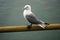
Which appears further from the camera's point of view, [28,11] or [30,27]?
[28,11]

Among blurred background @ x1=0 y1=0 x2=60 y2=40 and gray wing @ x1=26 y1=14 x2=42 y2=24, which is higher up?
gray wing @ x1=26 y1=14 x2=42 y2=24

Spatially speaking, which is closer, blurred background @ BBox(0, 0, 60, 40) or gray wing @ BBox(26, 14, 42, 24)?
gray wing @ BBox(26, 14, 42, 24)

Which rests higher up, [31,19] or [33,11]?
[31,19]

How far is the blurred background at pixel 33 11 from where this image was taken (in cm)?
334

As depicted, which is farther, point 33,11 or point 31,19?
point 33,11

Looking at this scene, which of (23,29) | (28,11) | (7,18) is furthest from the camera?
(7,18)

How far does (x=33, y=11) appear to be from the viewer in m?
3.36

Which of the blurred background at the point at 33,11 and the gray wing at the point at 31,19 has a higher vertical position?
the gray wing at the point at 31,19

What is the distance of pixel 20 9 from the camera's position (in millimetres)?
3381

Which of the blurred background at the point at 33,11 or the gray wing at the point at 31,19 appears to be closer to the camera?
the gray wing at the point at 31,19

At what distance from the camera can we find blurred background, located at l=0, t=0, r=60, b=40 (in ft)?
11.0

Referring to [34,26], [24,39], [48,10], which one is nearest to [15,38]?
[24,39]

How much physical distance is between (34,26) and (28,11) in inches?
10.2

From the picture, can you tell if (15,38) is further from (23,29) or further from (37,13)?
(23,29)
